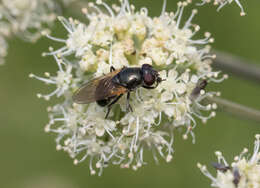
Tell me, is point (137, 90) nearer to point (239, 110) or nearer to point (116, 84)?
point (116, 84)

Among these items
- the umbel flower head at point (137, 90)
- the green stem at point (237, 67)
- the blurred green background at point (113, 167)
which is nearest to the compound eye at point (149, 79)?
the umbel flower head at point (137, 90)

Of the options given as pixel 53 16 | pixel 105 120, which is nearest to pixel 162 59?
pixel 105 120

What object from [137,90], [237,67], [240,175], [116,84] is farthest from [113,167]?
[240,175]

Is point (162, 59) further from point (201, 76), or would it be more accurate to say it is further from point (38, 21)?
point (38, 21)

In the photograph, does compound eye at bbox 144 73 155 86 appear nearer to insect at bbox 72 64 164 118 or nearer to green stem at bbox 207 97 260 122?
insect at bbox 72 64 164 118

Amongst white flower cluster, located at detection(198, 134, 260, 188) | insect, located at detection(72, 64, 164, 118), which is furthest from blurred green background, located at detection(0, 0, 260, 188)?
insect, located at detection(72, 64, 164, 118)
